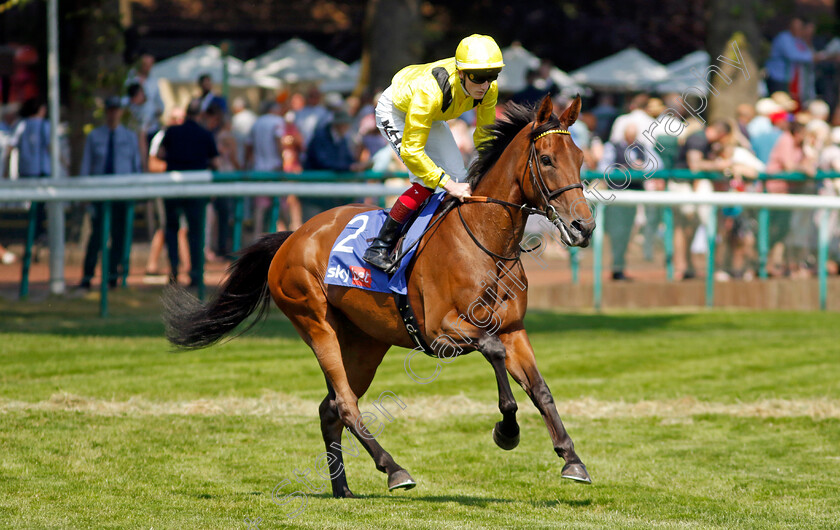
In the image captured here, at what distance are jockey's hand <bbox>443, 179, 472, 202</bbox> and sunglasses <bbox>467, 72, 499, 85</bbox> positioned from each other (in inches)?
18.9

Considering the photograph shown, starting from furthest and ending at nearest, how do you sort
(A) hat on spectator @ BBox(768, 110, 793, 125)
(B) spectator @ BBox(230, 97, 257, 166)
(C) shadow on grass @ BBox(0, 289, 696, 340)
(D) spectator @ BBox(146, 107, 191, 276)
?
(B) spectator @ BBox(230, 97, 257, 166) < (A) hat on spectator @ BBox(768, 110, 793, 125) < (D) spectator @ BBox(146, 107, 191, 276) < (C) shadow on grass @ BBox(0, 289, 696, 340)

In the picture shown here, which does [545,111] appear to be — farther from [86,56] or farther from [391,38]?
[391,38]

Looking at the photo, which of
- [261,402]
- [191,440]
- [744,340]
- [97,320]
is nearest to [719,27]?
[744,340]

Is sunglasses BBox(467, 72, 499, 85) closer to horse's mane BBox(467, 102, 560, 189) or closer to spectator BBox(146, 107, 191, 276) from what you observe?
horse's mane BBox(467, 102, 560, 189)

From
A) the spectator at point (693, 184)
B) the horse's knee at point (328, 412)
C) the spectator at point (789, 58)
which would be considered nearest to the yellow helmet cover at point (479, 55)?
the horse's knee at point (328, 412)

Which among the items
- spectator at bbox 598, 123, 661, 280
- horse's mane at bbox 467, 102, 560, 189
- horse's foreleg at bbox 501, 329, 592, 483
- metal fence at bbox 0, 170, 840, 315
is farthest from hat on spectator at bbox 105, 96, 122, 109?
horse's foreleg at bbox 501, 329, 592, 483

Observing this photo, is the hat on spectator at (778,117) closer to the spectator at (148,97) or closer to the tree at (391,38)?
the tree at (391,38)

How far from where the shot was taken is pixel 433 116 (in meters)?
5.78

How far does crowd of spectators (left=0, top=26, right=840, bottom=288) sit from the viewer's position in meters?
11.4

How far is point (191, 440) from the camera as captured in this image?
7.12 m

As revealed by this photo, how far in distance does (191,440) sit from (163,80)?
17.2 m

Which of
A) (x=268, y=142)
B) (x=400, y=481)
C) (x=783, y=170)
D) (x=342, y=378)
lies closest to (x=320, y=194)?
(x=268, y=142)

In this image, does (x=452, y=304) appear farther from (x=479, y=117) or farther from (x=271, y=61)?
(x=271, y=61)

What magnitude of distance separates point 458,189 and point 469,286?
1.55 ft
